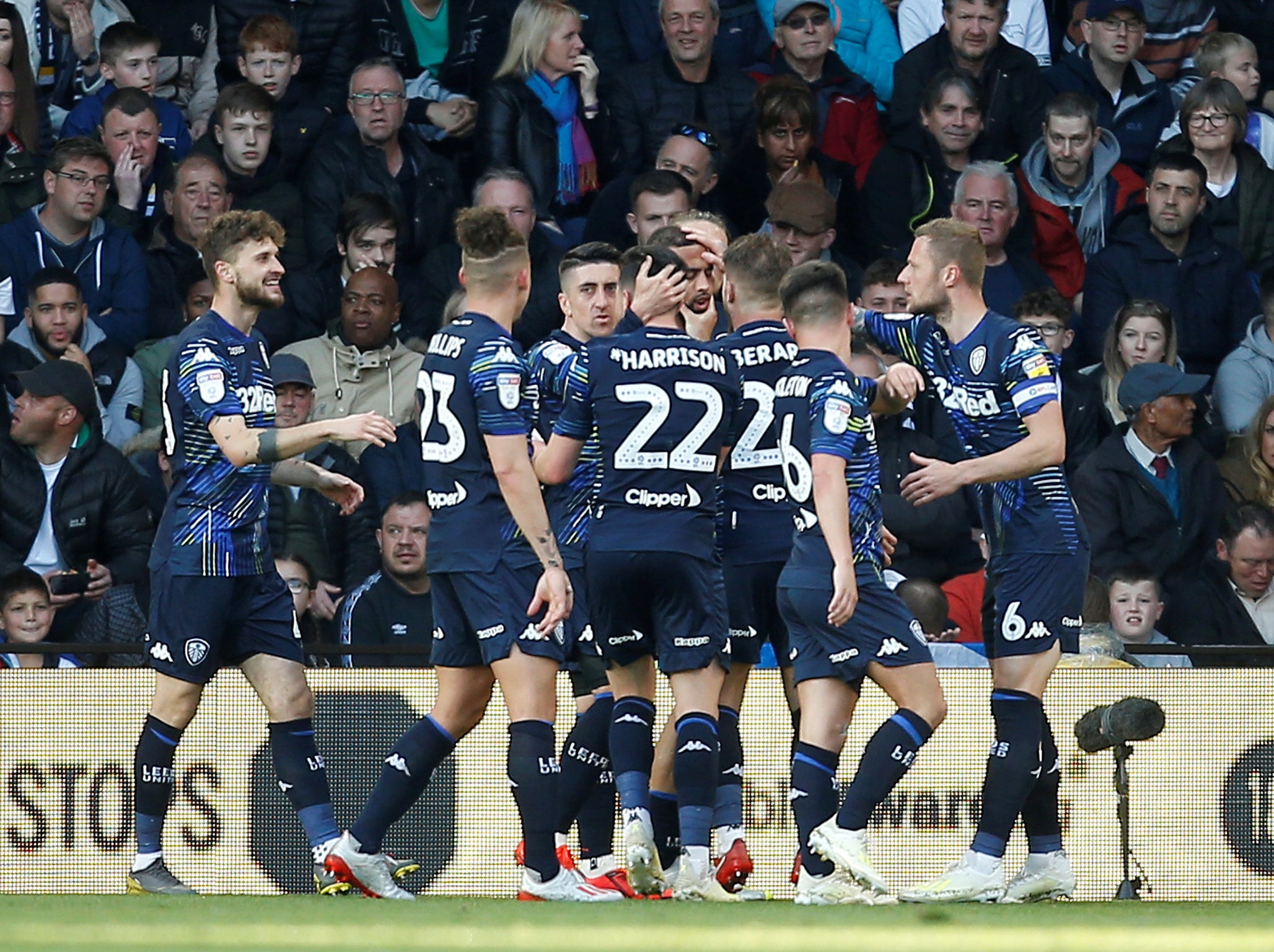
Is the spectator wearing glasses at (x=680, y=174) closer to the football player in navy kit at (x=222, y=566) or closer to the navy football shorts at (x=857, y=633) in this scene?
the football player in navy kit at (x=222, y=566)

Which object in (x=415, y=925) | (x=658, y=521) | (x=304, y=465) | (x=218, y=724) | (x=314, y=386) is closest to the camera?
(x=415, y=925)

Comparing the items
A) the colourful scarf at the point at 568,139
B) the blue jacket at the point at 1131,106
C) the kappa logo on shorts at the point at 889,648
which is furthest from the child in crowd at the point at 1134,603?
the colourful scarf at the point at 568,139

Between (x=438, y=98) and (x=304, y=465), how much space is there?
18.8 ft

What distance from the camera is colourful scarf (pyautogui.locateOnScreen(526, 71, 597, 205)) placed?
13492 millimetres

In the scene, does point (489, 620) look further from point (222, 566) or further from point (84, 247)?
point (84, 247)

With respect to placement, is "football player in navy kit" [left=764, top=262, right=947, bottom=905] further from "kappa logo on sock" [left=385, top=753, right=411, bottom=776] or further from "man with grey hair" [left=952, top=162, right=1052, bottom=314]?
"man with grey hair" [left=952, top=162, right=1052, bottom=314]

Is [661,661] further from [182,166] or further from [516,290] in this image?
[182,166]

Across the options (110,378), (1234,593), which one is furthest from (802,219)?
(110,378)

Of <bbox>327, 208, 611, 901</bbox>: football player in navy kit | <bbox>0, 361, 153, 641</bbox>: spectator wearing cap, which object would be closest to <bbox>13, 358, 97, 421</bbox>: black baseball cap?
<bbox>0, 361, 153, 641</bbox>: spectator wearing cap

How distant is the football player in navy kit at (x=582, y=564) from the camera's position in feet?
28.5

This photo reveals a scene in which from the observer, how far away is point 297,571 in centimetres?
1112

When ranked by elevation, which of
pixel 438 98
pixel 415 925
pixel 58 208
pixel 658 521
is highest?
pixel 438 98

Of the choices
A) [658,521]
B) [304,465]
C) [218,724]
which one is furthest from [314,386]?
[658,521]

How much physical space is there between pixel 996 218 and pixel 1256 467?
6.97ft
